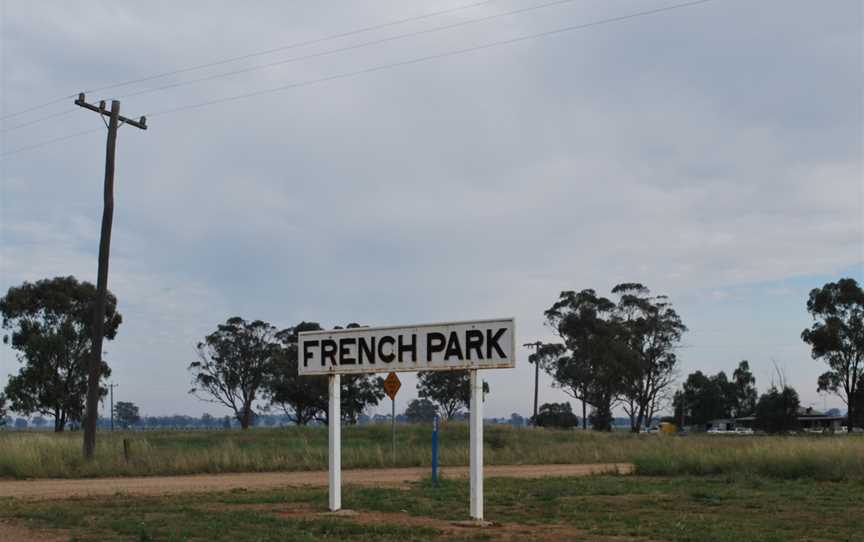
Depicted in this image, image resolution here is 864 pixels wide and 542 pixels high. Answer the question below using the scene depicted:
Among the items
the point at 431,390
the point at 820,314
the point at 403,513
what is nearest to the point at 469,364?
the point at 403,513

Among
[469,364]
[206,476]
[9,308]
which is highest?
[9,308]

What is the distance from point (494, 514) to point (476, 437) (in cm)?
217

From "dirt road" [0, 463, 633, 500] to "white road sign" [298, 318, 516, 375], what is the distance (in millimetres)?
5749

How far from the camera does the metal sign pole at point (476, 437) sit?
12305 mm

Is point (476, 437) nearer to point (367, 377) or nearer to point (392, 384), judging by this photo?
point (392, 384)

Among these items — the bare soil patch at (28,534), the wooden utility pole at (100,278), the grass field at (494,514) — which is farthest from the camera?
the wooden utility pole at (100,278)

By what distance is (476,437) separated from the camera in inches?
484

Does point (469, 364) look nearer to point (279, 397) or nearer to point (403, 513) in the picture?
point (403, 513)

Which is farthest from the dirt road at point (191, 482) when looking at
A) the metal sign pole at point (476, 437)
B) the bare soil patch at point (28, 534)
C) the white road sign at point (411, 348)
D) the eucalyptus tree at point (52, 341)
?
the eucalyptus tree at point (52, 341)

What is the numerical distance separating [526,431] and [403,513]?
41599 millimetres

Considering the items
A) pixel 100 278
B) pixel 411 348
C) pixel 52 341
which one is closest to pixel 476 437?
pixel 411 348

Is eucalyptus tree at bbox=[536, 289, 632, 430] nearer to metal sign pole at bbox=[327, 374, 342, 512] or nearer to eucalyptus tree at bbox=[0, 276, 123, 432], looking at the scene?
eucalyptus tree at bbox=[0, 276, 123, 432]

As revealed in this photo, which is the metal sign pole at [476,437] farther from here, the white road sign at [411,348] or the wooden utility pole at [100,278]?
the wooden utility pole at [100,278]

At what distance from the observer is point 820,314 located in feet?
222
